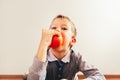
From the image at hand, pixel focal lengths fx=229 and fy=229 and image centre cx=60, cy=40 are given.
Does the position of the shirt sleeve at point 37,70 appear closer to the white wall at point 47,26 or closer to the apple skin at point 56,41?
the apple skin at point 56,41

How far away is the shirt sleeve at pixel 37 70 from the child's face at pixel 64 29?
9 cm

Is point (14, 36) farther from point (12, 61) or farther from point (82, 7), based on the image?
point (82, 7)

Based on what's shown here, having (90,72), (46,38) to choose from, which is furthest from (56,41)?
(90,72)

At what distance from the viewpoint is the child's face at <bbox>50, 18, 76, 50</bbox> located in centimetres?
58

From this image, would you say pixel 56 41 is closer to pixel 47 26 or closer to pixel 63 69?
pixel 63 69

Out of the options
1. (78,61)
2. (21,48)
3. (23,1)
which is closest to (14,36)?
(21,48)

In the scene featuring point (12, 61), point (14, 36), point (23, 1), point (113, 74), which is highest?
point (23, 1)

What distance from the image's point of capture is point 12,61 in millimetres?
1539

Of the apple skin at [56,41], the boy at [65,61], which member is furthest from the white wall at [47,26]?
the apple skin at [56,41]

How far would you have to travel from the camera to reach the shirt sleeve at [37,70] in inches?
19.8

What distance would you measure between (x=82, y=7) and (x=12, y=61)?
60 cm

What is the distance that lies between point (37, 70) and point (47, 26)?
1.04 m

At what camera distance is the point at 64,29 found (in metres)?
0.61

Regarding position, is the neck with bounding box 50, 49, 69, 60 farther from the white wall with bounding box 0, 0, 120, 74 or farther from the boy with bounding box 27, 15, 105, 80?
the white wall with bounding box 0, 0, 120, 74
